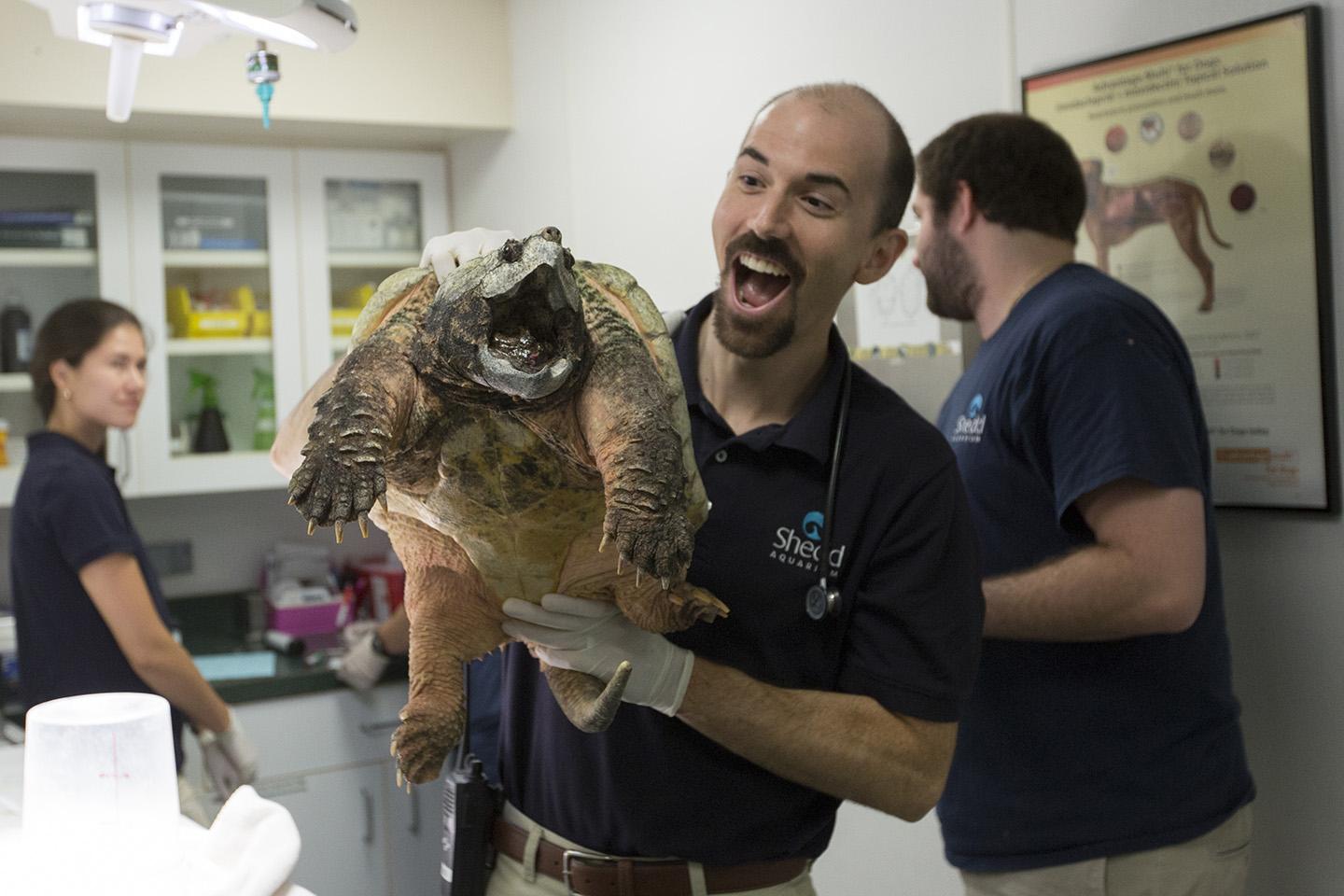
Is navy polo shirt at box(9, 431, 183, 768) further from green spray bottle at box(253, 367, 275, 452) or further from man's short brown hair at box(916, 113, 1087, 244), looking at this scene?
man's short brown hair at box(916, 113, 1087, 244)

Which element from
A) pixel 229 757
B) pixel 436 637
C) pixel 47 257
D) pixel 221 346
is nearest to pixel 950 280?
pixel 436 637

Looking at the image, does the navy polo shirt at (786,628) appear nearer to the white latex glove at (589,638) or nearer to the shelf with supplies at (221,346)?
the white latex glove at (589,638)

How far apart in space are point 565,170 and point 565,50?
0.32m

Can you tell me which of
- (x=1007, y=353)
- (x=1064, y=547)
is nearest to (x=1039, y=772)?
(x=1064, y=547)

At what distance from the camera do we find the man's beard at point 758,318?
122cm

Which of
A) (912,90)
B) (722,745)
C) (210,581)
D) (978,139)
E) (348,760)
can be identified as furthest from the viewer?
(210,581)

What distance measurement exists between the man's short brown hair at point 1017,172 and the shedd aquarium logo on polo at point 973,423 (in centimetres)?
29

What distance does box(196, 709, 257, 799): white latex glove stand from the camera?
2391mm

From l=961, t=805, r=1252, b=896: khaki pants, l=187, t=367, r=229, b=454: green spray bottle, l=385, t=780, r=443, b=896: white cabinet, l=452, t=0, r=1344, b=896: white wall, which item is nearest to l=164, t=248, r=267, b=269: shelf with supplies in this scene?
l=187, t=367, r=229, b=454: green spray bottle

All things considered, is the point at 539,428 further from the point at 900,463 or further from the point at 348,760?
the point at 348,760

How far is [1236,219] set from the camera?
1733mm

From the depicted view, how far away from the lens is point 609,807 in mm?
1224

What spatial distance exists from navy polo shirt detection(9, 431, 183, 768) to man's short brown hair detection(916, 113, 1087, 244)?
1.56 m

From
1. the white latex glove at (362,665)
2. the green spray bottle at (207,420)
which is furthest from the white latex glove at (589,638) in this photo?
the green spray bottle at (207,420)
